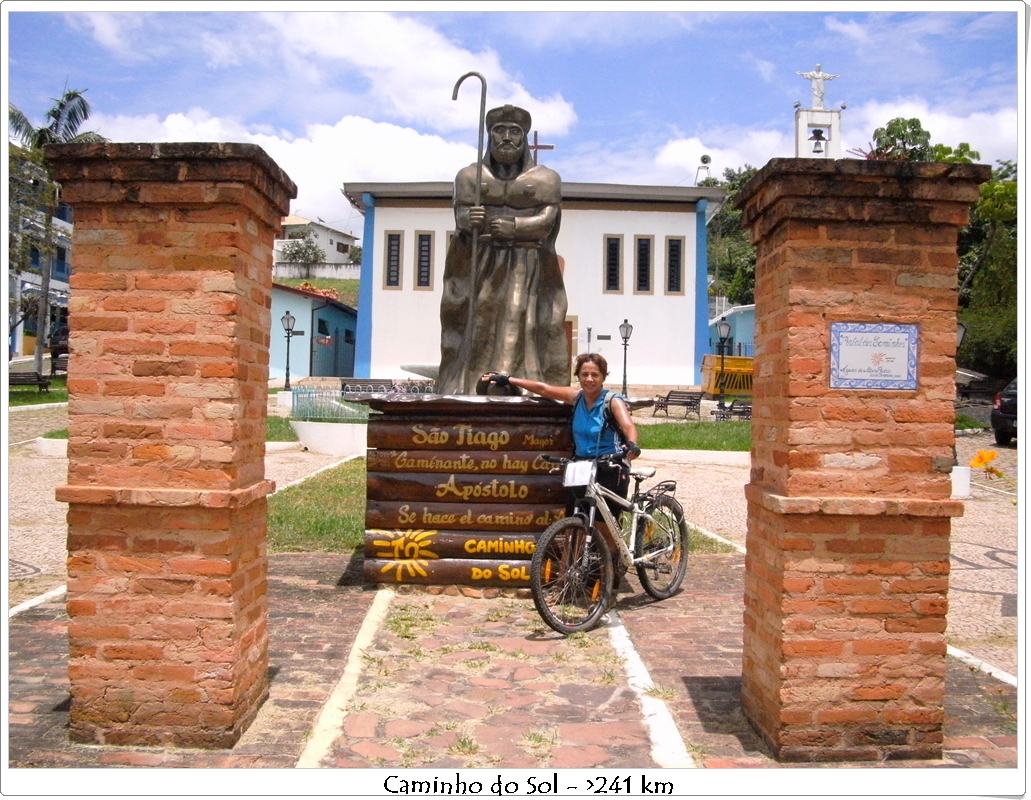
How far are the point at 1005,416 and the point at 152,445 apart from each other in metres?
18.2

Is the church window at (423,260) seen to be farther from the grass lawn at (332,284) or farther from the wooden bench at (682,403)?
the grass lawn at (332,284)

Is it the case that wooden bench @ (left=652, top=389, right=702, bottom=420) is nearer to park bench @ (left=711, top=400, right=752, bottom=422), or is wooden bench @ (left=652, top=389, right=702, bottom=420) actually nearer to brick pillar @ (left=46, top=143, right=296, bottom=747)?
park bench @ (left=711, top=400, right=752, bottom=422)

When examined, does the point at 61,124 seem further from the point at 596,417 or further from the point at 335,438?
the point at 596,417

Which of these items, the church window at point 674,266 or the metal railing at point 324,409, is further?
the church window at point 674,266

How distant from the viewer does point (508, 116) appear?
772 centimetres

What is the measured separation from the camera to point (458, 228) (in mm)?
7977

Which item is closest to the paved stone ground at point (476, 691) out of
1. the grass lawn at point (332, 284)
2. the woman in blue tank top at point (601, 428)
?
the woman in blue tank top at point (601, 428)

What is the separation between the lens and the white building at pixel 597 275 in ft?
102

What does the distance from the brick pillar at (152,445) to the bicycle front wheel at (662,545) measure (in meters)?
3.37

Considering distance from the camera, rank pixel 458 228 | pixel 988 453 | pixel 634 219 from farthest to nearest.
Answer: pixel 634 219 → pixel 458 228 → pixel 988 453

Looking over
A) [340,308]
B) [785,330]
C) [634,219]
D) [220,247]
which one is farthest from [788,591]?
[340,308]

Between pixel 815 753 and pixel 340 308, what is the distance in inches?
1394

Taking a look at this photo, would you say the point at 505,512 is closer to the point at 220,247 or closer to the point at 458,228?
the point at 458,228

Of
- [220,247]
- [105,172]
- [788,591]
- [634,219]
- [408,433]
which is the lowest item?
[788,591]
